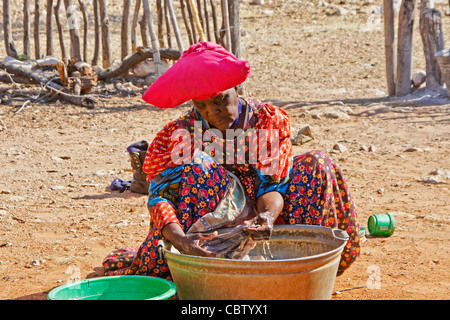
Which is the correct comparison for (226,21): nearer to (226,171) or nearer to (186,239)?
(226,171)

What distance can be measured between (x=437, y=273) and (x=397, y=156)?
284cm

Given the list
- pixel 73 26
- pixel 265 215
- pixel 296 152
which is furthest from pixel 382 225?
pixel 73 26

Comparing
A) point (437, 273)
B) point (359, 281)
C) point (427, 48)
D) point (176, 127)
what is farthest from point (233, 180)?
point (427, 48)

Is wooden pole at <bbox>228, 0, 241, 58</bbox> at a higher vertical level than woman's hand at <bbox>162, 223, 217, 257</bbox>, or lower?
higher

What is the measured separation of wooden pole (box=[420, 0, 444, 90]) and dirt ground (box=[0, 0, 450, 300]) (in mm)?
228

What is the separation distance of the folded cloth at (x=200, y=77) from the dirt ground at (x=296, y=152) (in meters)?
1.09

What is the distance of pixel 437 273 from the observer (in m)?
2.94

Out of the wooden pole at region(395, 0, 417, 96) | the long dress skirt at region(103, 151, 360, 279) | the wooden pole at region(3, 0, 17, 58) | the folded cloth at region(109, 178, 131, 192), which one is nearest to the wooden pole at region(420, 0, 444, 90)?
the wooden pole at region(395, 0, 417, 96)

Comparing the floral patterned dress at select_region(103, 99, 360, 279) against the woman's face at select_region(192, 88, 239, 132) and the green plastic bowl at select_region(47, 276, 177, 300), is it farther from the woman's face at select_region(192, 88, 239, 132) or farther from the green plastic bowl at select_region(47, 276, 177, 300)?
the green plastic bowl at select_region(47, 276, 177, 300)

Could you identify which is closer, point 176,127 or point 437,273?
point 176,127

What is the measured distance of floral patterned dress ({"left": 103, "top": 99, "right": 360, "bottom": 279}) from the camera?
262 centimetres

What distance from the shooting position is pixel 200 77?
95.0 inches

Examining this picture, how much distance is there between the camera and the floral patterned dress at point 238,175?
8.59 feet
